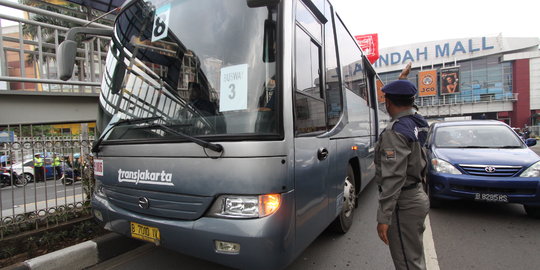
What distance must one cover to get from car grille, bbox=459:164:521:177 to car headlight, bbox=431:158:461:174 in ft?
0.54

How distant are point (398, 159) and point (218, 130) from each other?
131 cm

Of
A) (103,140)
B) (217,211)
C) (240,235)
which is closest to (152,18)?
(103,140)

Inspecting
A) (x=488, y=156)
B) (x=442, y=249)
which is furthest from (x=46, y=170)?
(x=488, y=156)

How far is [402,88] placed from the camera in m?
2.08

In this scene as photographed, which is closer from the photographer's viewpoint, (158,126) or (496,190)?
(158,126)

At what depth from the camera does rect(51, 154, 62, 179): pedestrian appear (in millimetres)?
4281

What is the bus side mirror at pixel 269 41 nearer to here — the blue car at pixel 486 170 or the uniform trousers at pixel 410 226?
the uniform trousers at pixel 410 226

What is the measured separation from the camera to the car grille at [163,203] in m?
2.30

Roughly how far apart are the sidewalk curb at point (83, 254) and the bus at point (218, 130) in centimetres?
58

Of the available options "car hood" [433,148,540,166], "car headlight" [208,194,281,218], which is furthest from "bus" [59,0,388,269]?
"car hood" [433,148,540,166]

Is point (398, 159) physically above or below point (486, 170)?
above

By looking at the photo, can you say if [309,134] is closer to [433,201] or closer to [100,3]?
[433,201]

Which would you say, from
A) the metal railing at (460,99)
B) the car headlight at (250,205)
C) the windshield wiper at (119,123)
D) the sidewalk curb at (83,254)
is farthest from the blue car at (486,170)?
the metal railing at (460,99)

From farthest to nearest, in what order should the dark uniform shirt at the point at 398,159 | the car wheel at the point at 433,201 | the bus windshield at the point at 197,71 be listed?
1. the car wheel at the point at 433,201
2. the bus windshield at the point at 197,71
3. the dark uniform shirt at the point at 398,159
